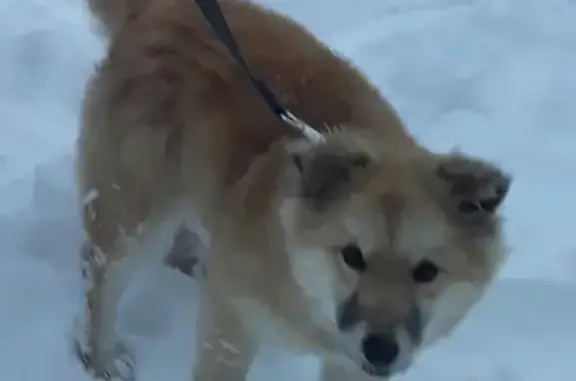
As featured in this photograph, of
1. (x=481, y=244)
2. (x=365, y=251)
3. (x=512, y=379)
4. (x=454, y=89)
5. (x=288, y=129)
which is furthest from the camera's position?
(x=454, y=89)

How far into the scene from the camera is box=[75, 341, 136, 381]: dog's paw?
280cm

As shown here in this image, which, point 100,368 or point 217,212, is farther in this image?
point 100,368

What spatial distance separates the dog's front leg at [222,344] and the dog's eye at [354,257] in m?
0.43

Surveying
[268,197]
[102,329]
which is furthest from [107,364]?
[268,197]

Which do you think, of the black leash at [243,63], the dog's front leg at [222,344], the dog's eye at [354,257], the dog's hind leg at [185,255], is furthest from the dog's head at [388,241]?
the dog's hind leg at [185,255]

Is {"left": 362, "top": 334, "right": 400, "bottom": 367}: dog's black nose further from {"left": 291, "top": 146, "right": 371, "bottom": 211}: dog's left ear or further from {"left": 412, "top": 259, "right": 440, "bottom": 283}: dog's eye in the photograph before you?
{"left": 291, "top": 146, "right": 371, "bottom": 211}: dog's left ear

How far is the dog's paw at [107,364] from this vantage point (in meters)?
2.80

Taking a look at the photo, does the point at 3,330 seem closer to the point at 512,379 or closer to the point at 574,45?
the point at 512,379

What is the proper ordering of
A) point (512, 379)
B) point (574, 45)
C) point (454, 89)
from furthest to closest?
point (574, 45)
point (454, 89)
point (512, 379)

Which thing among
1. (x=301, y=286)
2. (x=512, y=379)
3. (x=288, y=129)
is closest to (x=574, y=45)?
(x=512, y=379)

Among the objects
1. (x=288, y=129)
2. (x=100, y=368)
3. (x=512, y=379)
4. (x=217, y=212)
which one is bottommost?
(x=100, y=368)

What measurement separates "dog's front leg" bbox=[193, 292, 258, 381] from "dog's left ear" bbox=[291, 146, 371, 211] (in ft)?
1.40

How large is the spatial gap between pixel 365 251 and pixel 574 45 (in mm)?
2824

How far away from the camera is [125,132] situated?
2535 mm
